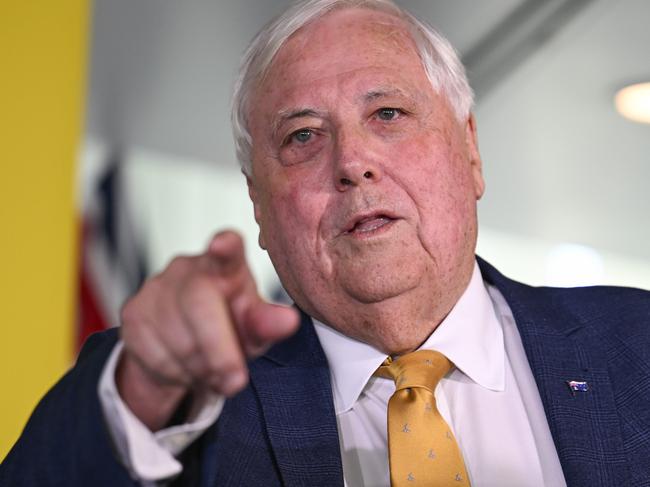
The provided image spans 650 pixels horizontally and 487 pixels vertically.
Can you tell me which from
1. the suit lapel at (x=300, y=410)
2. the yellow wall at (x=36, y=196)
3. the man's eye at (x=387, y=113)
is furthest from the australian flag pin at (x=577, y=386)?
the yellow wall at (x=36, y=196)

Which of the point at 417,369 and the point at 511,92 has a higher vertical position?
the point at 511,92

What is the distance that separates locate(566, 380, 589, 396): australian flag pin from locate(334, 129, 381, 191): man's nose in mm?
380

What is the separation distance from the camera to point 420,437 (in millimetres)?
1194

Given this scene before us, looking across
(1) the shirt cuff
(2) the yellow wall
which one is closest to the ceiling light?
(2) the yellow wall

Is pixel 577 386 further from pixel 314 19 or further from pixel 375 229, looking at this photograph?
pixel 314 19

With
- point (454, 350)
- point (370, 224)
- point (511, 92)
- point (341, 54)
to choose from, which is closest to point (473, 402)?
point (454, 350)

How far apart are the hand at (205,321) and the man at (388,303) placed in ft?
1.08

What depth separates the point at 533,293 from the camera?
4.79 ft

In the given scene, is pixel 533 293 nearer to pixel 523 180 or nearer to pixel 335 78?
pixel 335 78

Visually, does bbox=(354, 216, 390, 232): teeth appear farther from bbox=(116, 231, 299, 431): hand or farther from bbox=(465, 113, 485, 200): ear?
bbox=(116, 231, 299, 431): hand

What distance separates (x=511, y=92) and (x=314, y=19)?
2.35 meters

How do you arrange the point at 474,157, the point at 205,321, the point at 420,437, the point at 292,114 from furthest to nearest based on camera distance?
the point at 474,157
the point at 292,114
the point at 420,437
the point at 205,321

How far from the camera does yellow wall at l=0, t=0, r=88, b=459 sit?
2.10 metres

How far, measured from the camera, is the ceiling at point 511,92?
324 centimetres
